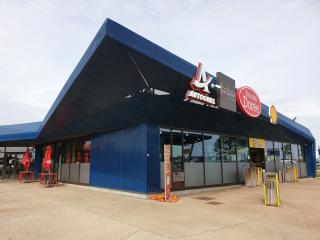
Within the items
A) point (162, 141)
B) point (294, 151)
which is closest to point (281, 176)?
point (294, 151)

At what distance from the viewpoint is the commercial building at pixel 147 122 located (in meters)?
8.75

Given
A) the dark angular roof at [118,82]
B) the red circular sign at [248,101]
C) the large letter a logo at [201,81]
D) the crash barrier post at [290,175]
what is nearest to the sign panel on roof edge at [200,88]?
the large letter a logo at [201,81]

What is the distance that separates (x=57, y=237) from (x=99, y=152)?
31.1ft

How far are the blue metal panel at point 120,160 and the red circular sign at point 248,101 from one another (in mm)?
4594

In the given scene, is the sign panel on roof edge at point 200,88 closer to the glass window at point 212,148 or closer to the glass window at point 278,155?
the glass window at point 212,148

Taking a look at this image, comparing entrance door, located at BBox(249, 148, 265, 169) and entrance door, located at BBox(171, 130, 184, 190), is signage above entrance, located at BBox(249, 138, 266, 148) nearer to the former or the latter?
entrance door, located at BBox(249, 148, 265, 169)

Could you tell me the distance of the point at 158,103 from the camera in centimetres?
1083

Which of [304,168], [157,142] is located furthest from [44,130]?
[304,168]

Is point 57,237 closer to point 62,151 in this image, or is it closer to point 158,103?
point 158,103

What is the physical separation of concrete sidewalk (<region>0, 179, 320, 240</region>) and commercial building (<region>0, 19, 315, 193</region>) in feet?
9.77

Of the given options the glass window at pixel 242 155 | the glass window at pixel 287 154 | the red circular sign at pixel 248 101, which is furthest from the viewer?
the glass window at pixel 287 154

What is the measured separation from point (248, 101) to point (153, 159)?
5373mm

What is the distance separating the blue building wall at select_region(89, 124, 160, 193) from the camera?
38.3 ft

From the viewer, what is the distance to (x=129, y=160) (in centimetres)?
1262
